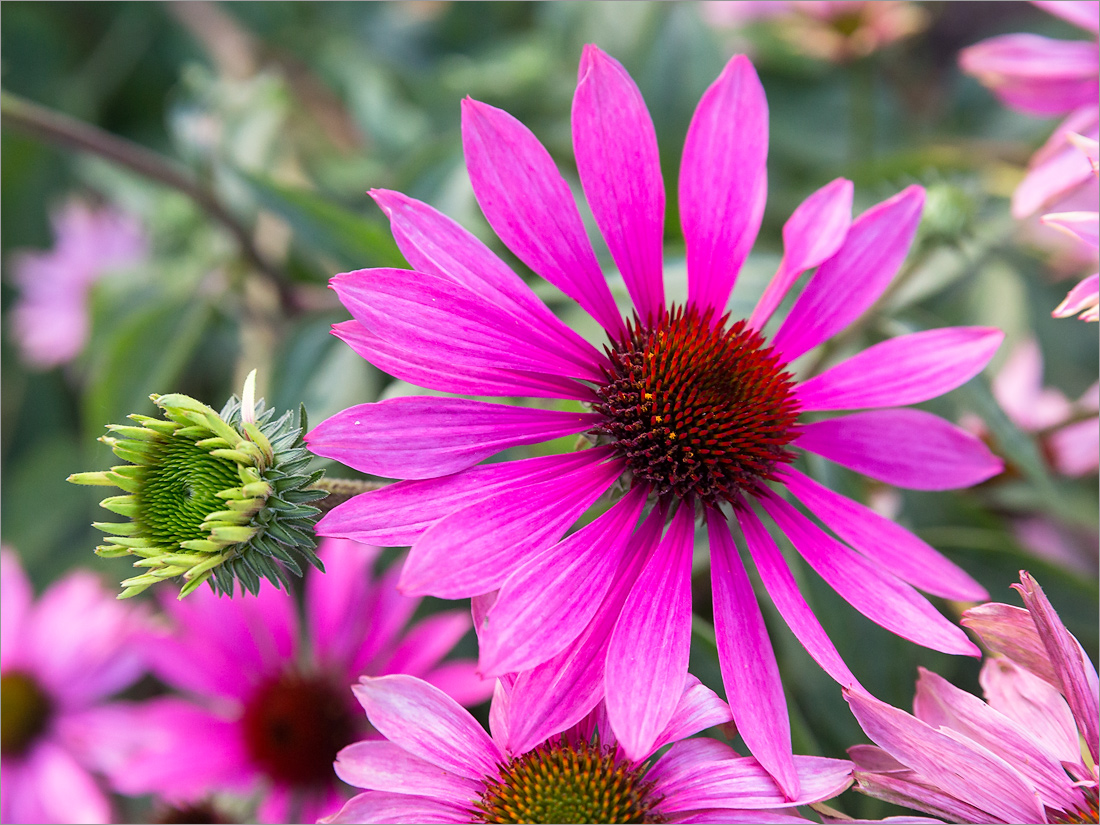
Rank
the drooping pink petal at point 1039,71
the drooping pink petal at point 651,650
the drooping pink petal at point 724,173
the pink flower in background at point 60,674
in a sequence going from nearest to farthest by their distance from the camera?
the drooping pink petal at point 651,650, the drooping pink petal at point 724,173, the drooping pink petal at point 1039,71, the pink flower in background at point 60,674

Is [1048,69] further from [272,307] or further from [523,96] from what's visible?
[272,307]

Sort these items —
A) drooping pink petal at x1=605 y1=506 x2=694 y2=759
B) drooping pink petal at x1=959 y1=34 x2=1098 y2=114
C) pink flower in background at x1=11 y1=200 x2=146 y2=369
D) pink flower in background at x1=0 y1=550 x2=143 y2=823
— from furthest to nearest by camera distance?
pink flower in background at x1=11 y1=200 x2=146 y2=369 < pink flower in background at x1=0 y1=550 x2=143 y2=823 < drooping pink petal at x1=959 y1=34 x2=1098 y2=114 < drooping pink petal at x1=605 y1=506 x2=694 y2=759

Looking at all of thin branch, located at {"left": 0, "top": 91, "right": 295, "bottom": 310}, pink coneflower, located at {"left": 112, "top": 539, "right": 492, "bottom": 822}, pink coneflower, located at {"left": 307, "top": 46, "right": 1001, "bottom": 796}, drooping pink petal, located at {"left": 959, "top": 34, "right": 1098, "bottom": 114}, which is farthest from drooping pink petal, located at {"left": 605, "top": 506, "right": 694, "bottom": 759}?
thin branch, located at {"left": 0, "top": 91, "right": 295, "bottom": 310}

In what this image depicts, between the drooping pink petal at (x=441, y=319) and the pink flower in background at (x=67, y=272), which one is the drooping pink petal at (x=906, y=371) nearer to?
the drooping pink petal at (x=441, y=319)

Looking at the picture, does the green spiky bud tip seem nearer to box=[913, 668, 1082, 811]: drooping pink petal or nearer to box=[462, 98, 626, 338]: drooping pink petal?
box=[462, 98, 626, 338]: drooping pink petal

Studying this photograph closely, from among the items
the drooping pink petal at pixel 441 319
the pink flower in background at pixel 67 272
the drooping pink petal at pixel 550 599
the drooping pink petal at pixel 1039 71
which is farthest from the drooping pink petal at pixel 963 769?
the pink flower in background at pixel 67 272

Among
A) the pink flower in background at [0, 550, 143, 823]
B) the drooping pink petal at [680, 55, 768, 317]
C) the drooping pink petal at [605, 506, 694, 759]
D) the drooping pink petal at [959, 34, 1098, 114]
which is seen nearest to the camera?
the drooping pink petal at [605, 506, 694, 759]

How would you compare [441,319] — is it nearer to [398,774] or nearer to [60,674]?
[398,774]

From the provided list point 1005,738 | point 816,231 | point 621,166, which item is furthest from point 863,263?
point 1005,738
